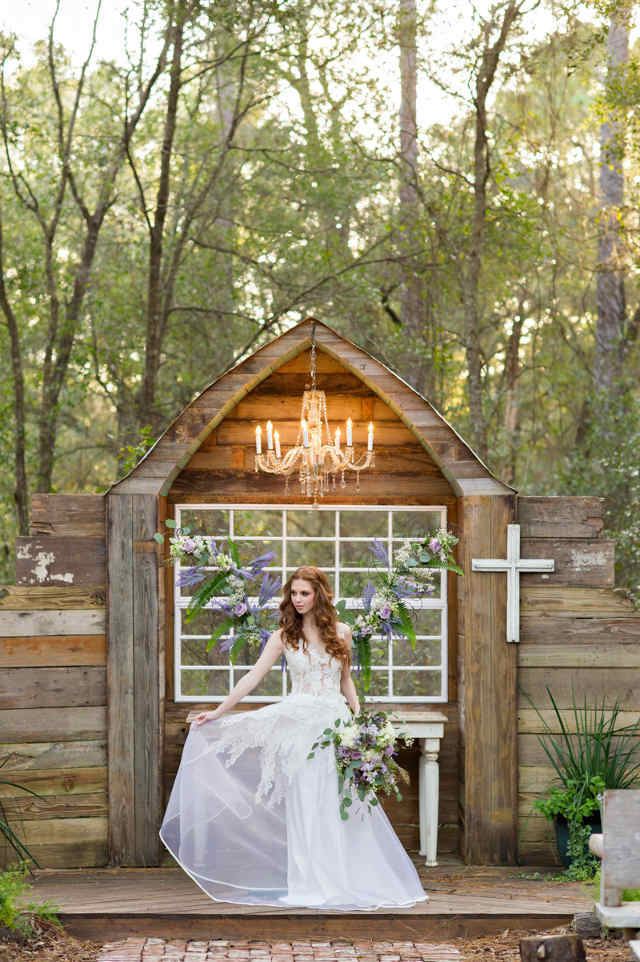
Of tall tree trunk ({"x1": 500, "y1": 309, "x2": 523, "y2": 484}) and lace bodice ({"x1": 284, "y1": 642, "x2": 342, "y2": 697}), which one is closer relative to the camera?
lace bodice ({"x1": 284, "y1": 642, "x2": 342, "y2": 697})

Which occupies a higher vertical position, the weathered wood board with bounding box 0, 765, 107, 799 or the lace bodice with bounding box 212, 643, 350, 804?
the lace bodice with bounding box 212, 643, 350, 804

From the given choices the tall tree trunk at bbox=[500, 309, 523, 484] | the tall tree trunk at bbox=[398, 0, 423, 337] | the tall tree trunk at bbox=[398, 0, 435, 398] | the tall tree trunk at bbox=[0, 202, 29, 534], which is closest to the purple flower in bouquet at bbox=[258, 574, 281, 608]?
the tall tree trunk at bbox=[0, 202, 29, 534]

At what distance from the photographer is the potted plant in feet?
18.1

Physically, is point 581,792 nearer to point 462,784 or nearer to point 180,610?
point 462,784

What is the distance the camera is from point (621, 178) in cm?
1266

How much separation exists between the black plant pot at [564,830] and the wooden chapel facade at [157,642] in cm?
13

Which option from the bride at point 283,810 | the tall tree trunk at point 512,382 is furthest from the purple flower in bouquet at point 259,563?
the tall tree trunk at point 512,382

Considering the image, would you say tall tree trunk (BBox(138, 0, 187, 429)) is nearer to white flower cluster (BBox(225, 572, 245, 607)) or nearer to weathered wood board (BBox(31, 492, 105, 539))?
weathered wood board (BBox(31, 492, 105, 539))

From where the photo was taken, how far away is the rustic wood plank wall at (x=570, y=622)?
228 inches

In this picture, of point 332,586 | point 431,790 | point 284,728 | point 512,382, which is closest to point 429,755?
point 431,790

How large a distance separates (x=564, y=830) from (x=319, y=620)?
5.84 feet

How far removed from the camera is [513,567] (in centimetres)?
576

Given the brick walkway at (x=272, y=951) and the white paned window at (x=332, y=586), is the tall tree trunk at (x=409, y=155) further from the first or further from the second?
the brick walkway at (x=272, y=951)

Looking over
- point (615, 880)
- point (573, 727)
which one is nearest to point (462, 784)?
point (573, 727)
